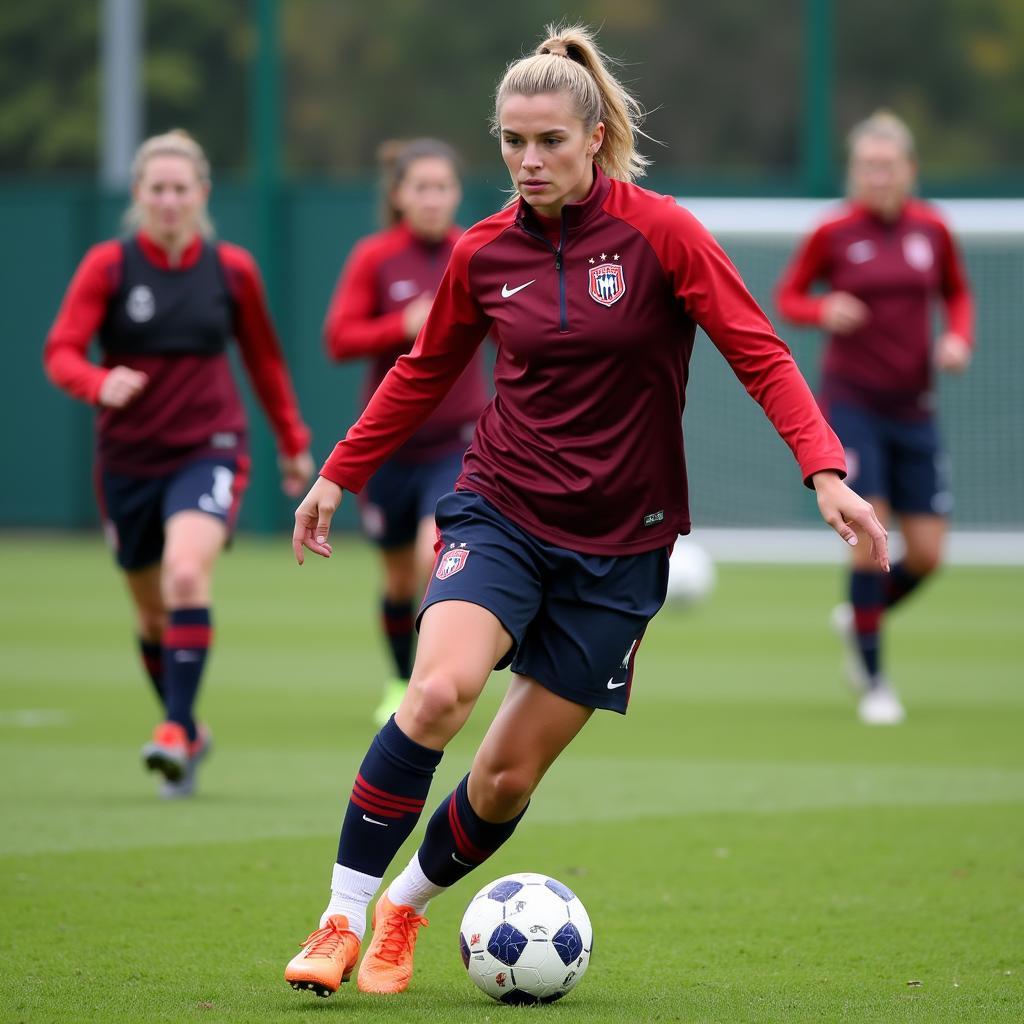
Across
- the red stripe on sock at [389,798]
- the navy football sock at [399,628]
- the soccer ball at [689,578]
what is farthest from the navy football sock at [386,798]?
the soccer ball at [689,578]

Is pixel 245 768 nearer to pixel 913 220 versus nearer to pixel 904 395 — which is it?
pixel 904 395

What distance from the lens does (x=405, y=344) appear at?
9.29 meters

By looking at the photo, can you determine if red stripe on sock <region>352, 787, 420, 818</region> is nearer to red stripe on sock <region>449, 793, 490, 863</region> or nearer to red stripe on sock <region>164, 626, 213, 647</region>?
red stripe on sock <region>449, 793, 490, 863</region>

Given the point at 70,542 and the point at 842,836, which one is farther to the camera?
the point at 70,542

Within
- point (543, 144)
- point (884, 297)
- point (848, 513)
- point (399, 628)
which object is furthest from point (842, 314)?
point (848, 513)

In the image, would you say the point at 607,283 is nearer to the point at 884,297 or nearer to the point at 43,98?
the point at 884,297

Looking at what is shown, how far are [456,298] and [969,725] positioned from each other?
524 cm

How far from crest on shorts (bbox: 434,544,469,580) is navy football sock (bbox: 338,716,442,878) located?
372 mm

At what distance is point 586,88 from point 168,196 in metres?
3.45

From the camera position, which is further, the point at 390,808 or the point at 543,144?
the point at 543,144

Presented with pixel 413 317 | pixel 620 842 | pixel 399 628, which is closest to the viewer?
pixel 620 842

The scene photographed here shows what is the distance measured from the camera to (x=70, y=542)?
2166cm

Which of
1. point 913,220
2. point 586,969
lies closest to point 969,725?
point 913,220

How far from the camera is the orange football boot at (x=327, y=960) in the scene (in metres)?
4.40
